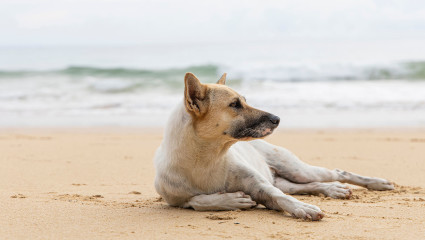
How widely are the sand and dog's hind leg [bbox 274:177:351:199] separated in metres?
0.13

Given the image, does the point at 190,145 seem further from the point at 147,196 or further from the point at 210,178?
the point at 147,196

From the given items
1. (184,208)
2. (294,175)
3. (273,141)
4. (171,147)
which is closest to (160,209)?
(184,208)

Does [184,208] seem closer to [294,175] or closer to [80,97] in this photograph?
[294,175]

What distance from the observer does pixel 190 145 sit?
4.95 m

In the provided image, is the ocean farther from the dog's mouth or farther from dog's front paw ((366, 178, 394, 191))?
the dog's mouth

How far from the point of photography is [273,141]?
1141 centimetres

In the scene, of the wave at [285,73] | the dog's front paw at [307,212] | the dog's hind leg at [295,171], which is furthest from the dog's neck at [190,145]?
the wave at [285,73]

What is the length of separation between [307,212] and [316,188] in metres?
1.82

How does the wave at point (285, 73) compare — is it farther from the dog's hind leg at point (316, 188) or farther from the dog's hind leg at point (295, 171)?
the dog's hind leg at point (316, 188)

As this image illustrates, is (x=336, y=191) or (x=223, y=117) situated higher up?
(x=223, y=117)

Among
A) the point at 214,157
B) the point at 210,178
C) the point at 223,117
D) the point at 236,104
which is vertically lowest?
the point at 210,178

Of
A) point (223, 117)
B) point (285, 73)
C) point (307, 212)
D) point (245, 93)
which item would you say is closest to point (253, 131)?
point (223, 117)

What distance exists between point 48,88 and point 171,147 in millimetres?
21317

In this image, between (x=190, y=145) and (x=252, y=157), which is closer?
(x=190, y=145)
